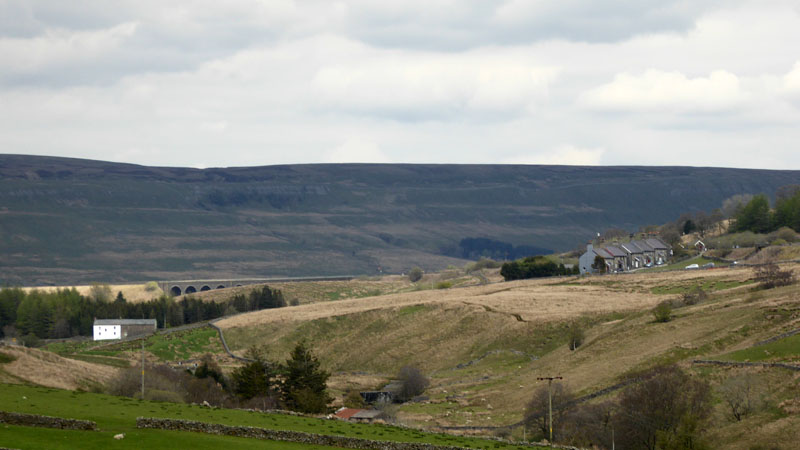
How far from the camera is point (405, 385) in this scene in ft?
266

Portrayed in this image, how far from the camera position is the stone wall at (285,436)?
34625 mm

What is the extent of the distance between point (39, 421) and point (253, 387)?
38.4 metres

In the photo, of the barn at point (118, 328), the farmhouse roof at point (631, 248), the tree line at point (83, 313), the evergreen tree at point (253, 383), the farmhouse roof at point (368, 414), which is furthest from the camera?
the farmhouse roof at point (631, 248)

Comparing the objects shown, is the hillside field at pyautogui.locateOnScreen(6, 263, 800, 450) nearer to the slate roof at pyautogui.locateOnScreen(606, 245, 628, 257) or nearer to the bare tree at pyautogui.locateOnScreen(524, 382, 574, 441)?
the bare tree at pyautogui.locateOnScreen(524, 382, 574, 441)

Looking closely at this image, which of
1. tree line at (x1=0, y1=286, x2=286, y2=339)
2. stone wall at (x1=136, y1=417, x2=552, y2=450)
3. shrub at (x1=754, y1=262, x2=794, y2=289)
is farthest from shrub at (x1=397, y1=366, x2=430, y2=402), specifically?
tree line at (x1=0, y1=286, x2=286, y2=339)

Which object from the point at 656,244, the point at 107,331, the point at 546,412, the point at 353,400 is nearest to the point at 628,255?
the point at 656,244

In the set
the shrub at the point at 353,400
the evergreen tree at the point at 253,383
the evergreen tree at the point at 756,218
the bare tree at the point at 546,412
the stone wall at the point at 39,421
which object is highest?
the evergreen tree at the point at 756,218

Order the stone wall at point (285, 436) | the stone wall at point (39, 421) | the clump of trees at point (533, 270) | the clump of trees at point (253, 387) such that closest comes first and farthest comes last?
the stone wall at point (39, 421)
the stone wall at point (285, 436)
the clump of trees at point (253, 387)
the clump of trees at point (533, 270)

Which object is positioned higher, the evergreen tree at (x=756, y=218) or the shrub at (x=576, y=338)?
the evergreen tree at (x=756, y=218)

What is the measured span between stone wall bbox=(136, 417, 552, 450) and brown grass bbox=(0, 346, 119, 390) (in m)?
29.8

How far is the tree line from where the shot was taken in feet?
489

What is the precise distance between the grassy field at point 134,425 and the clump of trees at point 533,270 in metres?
112

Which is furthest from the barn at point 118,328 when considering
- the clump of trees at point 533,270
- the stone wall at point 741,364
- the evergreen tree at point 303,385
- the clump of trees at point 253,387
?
the stone wall at point 741,364

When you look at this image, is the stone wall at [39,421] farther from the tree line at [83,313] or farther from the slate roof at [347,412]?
the tree line at [83,313]
